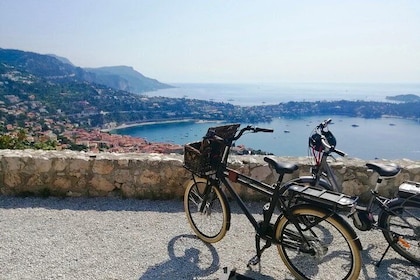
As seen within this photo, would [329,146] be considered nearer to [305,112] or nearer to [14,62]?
[305,112]

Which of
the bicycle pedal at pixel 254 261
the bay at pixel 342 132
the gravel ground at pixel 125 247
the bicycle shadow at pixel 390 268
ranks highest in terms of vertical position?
the bicycle pedal at pixel 254 261

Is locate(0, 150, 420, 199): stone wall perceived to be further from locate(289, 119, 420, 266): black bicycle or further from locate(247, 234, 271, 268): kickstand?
locate(247, 234, 271, 268): kickstand

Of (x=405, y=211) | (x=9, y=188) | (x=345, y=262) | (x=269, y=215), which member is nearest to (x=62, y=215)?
(x=9, y=188)

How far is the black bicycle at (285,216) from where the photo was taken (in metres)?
2.07

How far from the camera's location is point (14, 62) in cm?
6156

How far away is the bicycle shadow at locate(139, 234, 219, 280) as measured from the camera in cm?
241

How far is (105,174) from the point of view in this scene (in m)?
3.99

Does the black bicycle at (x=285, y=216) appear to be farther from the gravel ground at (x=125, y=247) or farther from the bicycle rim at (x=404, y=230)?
the bicycle rim at (x=404, y=230)

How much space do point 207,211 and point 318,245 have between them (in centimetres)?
107

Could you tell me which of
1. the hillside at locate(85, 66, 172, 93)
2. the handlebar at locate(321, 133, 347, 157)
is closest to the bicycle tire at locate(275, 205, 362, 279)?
the handlebar at locate(321, 133, 347, 157)

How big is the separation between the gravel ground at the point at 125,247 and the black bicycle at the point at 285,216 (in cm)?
21

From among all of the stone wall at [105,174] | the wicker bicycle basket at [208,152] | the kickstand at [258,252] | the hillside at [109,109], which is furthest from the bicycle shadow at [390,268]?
the hillside at [109,109]

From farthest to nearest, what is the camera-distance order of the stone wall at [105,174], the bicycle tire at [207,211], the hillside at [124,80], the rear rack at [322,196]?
the hillside at [124,80], the stone wall at [105,174], the bicycle tire at [207,211], the rear rack at [322,196]

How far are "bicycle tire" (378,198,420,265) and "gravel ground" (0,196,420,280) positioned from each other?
0.12 m
